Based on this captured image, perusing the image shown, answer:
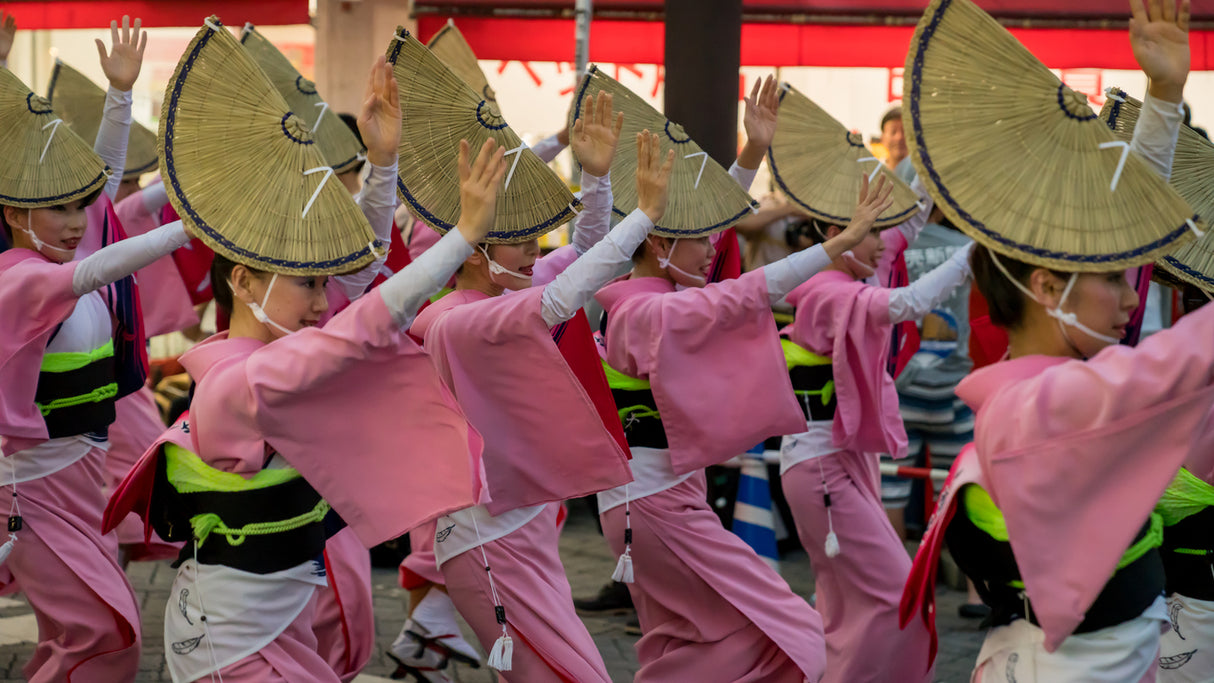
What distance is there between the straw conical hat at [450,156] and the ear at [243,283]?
2.84 ft

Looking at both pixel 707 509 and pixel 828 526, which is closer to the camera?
pixel 707 509

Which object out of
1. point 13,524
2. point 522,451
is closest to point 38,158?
point 13,524

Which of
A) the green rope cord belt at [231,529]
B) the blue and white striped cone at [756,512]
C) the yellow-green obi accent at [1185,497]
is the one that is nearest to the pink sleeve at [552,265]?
the green rope cord belt at [231,529]

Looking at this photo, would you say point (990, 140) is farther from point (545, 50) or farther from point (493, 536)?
point (545, 50)

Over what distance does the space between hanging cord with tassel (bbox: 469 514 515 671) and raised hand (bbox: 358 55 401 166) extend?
1.01 metres

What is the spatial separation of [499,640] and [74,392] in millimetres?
1725

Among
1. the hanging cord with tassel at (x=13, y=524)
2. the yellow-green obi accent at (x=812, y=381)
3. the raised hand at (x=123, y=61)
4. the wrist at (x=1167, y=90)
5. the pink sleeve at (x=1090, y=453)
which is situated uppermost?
the raised hand at (x=123, y=61)

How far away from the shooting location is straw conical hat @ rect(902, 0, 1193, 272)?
8.11 feet

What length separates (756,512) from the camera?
5902mm

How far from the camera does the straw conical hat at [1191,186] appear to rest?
126 inches

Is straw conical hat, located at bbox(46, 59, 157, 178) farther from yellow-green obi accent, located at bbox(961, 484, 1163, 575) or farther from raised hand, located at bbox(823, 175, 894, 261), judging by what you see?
yellow-green obi accent, located at bbox(961, 484, 1163, 575)

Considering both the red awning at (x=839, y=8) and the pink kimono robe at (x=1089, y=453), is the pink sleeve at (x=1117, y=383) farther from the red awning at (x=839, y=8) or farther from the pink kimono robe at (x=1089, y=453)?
the red awning at (x=839, y=8)

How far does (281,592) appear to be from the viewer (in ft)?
10.4

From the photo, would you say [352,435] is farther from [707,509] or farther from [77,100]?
[77,100]
